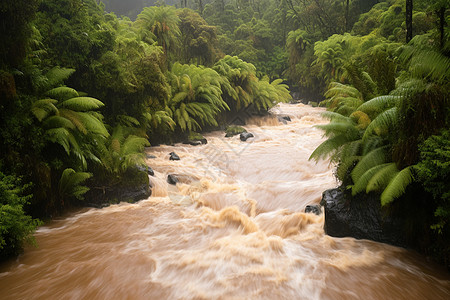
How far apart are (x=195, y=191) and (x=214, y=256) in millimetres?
3201

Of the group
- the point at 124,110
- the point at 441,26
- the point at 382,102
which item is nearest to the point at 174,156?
the point at 124,110

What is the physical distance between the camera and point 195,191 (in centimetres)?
761

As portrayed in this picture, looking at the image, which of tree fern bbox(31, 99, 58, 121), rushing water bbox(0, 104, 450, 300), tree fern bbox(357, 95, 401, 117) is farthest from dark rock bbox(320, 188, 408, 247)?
tree fern bbox(31, 99, 58, 121)

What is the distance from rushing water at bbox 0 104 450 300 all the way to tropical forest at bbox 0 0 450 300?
0.03 meters

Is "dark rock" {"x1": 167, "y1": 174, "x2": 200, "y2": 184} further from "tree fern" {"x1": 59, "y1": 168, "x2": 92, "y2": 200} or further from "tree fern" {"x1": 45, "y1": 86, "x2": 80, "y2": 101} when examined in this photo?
"tree fern" {"x1": 45, "y1": 86, "x2": 80, "y2": 101}

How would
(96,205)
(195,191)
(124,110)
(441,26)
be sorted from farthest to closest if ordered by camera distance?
(124,110), (195,191), (96,205), (441,26)

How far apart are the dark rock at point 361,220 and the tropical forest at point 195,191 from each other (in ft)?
0.07

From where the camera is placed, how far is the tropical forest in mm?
3758

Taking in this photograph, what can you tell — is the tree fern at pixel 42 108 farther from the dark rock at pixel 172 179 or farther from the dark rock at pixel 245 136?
the dark rock at pixel 245 136

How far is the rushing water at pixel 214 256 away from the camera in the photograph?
366cm

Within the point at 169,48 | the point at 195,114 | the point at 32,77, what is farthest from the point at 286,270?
the point at 169,48

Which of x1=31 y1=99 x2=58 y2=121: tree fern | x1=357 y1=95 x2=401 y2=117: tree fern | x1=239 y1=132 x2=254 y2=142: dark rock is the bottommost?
x1=239 y1=132 x2=254 y2=142: dark rock

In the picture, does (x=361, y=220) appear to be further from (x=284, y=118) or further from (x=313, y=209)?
(x=284, y=118)

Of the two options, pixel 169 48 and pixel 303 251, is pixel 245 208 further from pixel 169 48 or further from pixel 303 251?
pixel 169 48
